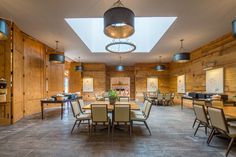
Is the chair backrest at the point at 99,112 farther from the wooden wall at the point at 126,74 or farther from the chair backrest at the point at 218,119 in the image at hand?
the wooden wall at the point at 126,74

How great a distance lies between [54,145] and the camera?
11.2ft

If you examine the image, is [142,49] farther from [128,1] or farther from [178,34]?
[128,1]

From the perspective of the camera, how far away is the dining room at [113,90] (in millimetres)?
3207

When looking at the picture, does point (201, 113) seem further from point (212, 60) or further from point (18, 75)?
point (18, 75)

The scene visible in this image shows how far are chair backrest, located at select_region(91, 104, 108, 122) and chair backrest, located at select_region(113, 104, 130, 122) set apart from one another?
0.26 metres

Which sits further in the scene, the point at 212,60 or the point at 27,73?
the point at 212,60

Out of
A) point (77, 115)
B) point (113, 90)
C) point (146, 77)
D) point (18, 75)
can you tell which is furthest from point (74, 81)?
point (77, 115)

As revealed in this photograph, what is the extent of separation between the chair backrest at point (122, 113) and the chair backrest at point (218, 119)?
6.21 ft

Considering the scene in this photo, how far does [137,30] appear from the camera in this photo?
8.08 metres

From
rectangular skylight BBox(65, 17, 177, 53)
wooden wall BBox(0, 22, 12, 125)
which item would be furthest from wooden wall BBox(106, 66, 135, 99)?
wooden wall BBox(0, 22, 12, 125)

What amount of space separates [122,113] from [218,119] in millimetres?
2125

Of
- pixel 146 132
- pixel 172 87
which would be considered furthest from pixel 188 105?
pixel 146 132

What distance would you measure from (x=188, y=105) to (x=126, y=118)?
7091mm

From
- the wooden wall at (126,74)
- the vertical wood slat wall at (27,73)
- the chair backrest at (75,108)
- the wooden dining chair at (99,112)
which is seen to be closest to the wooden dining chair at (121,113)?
the wooden dining chair at (99,112)
